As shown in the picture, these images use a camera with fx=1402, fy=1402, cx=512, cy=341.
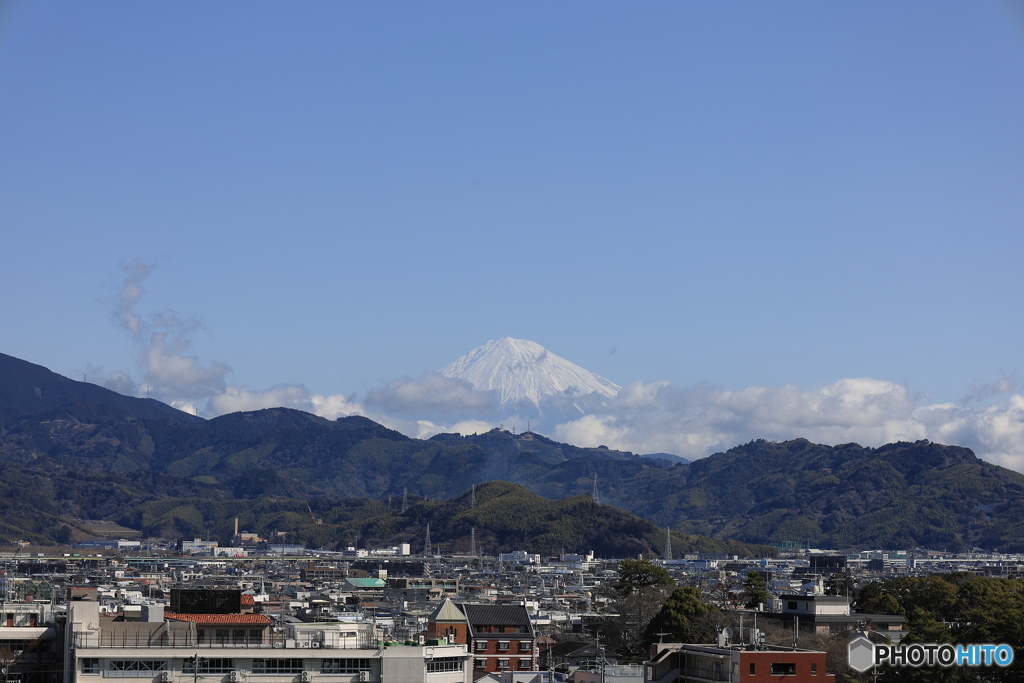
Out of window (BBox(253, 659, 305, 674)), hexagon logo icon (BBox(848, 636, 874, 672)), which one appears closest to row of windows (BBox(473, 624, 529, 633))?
hexagon logo icon (BBox(848, 636, 874, 672))

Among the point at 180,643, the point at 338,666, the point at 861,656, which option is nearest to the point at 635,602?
the point at 861,656

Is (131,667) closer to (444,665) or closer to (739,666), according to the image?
(444,665)

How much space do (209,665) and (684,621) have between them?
144 feet

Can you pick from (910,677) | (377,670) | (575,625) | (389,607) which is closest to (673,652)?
(910,677)

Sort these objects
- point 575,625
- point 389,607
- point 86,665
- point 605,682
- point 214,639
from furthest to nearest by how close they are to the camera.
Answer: point 389,607 < point 575,625 < point 605,682 < point 214,639 < point 86,665

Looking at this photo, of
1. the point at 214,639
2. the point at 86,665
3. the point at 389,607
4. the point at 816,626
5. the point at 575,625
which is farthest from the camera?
the point at 389,607

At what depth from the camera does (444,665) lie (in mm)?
48125

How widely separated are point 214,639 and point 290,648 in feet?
12.9

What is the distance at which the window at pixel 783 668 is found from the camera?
165 feet

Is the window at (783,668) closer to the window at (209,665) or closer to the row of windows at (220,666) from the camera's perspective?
the row of windows at (220,666)

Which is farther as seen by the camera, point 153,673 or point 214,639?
point 214,639

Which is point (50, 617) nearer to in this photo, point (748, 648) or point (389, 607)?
point (748, 648)

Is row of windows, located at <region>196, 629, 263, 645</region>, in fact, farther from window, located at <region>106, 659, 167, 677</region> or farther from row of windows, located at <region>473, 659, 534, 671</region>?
row of windows, located at <region>473, 659, 534, 671</region>

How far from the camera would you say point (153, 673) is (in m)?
45.1
